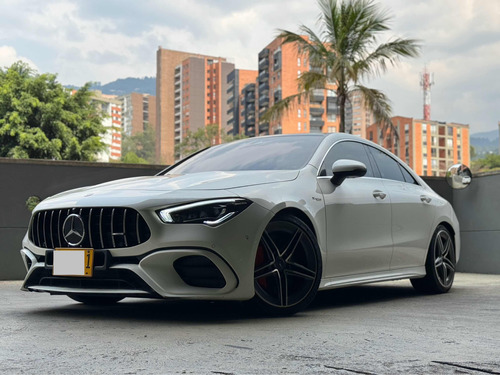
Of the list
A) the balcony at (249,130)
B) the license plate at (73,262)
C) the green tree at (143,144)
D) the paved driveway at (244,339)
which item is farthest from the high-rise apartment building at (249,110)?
the license plate at (73,262)

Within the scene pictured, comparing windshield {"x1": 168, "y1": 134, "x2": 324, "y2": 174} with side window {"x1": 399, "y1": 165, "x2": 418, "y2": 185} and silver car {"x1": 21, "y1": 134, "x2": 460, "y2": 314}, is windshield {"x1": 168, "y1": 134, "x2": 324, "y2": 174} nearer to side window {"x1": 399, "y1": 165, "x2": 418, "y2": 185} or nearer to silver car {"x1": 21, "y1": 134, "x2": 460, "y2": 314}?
silver car {"x1": 21, "y1": 134, "x2": 460, "y2": 314}

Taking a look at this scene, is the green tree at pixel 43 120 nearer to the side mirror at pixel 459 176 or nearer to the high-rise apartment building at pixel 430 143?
the side mirror at pixel 459 176

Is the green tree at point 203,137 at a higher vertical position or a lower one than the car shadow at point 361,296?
higher

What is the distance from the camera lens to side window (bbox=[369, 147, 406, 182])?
681 cm

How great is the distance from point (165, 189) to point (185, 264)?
549mm

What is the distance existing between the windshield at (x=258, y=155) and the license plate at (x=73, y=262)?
1485 millimetres

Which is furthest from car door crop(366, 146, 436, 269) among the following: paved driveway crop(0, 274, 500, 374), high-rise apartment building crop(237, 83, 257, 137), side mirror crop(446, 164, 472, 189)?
high-rise apartment building crop(237, 83, 257, 137)

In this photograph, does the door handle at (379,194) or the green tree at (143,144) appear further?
the green tree at (143,144)

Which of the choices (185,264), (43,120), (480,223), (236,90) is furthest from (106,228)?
(236,90)

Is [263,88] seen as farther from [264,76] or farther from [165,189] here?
[165,189]

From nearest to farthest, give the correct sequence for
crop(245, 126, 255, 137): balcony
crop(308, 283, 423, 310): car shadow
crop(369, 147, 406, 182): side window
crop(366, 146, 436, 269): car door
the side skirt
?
the side skirt → crop(308, 283, 423, 310): car shadow → crop(366, 146, 436, 269): car door → crop(369, 147, 406, 182): side window → crop(245, 126, 255, 137): balcony

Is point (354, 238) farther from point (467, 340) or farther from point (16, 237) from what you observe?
point (16, 237)

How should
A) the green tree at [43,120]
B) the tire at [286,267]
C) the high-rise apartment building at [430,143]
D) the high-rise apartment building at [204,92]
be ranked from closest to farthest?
the tire at [286,267] → the green tree at [43,120] → the high-rise apartment building at [430,143] → the high-rise apartment building at [204,92]

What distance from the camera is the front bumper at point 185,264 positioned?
4.64 meters
